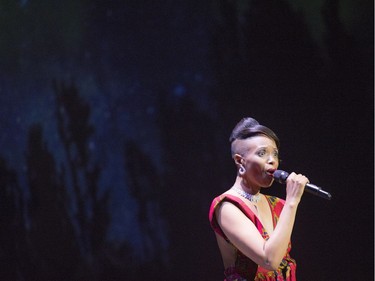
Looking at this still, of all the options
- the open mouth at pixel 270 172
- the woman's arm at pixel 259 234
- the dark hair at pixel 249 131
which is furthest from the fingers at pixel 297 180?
the dark hair at pixel 249 131

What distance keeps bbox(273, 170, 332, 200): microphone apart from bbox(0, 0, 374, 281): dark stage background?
103 cm

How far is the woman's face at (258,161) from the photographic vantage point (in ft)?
5.97

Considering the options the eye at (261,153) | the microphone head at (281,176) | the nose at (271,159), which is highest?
the eye at (261,153)

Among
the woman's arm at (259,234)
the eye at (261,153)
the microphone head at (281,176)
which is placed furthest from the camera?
the eye at (261,153)

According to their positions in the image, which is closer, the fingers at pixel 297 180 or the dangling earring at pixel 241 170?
the fingers at pixel 297 180

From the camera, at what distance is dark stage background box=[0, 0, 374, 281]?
278 cm

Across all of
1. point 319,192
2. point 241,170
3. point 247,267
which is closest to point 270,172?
point 241,170

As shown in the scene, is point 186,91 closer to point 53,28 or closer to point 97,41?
point 97,41

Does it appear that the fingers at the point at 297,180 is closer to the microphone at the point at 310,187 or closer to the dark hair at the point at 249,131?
the microphone at the point at 310,187

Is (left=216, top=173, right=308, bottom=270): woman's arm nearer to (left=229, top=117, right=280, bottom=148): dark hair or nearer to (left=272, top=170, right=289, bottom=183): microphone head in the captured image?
(left=272, top=170, right=289, bottom=183): microphone head

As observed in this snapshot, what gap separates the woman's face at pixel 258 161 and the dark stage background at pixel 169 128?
94 centimetres

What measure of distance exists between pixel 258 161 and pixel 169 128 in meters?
1.13

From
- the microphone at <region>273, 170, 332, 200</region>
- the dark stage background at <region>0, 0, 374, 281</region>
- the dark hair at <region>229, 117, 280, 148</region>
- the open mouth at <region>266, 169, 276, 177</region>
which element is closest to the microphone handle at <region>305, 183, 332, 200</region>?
the microphone at <region>273, 170, 332, 200</region>

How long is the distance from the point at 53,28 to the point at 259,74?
128 centimetres
